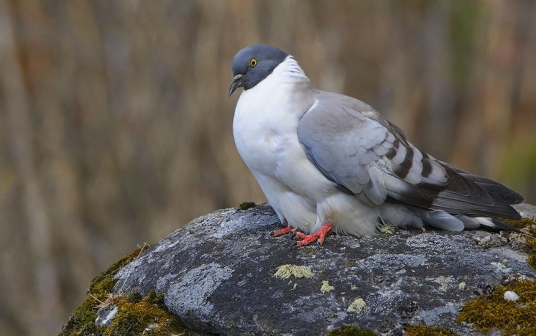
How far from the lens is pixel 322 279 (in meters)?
3.97

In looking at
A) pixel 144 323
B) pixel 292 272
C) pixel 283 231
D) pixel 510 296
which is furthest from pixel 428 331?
pixel 144 323

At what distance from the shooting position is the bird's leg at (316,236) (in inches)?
173

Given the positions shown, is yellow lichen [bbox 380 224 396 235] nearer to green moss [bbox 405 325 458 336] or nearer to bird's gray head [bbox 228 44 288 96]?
green moss [bbox 405 325 458 336]

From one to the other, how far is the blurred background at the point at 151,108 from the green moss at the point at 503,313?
5.07 metres

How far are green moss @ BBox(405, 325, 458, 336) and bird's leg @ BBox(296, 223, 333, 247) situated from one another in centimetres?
96

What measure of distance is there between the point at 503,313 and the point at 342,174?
1238 millimetres

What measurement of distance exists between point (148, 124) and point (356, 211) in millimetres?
5211

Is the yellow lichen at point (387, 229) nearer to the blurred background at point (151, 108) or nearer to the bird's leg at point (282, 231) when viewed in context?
the bird's leg at point (282, 231)

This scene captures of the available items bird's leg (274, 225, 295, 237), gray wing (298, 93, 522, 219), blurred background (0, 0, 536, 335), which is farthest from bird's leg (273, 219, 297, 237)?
blurred background (0, 0, 536, 335)

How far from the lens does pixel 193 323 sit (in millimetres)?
3975

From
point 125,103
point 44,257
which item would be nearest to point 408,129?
point 125,103

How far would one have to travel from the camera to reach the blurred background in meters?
8.88

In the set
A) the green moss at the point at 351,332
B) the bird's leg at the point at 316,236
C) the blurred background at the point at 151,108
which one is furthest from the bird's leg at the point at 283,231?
the blurred background at the point at 151,108

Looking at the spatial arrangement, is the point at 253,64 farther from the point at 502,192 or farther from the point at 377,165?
the point at 502,192
